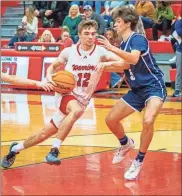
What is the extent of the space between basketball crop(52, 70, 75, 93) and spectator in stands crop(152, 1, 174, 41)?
33.1 ft

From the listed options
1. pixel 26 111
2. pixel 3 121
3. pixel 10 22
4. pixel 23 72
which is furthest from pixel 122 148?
pixel 10 22

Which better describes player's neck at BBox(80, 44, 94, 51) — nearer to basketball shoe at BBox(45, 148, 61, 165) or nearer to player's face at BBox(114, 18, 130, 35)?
player's face at BBox(114, 18, 130, 35)

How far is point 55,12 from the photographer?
1914cm

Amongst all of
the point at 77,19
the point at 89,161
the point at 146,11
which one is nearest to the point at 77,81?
the point at 89,161

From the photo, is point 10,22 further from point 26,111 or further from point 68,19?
point 26,111

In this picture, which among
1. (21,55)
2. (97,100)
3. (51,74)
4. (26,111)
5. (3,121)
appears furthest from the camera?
(21,55)

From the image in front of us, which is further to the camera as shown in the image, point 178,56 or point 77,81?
point 178,56

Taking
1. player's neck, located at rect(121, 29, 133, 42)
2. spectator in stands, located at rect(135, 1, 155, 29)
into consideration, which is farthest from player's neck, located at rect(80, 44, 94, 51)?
spectator in stands, located at rect(135, 1, 155, 29)

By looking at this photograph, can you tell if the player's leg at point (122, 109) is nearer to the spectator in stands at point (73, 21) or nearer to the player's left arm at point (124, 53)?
the player's left arm at point (124, 53)

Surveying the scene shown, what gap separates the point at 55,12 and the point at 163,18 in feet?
9.98

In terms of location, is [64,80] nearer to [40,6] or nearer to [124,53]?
[124,53]

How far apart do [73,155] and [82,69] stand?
2002 millimetres

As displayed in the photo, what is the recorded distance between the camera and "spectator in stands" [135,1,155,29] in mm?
17278

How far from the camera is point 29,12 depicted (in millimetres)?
17844
